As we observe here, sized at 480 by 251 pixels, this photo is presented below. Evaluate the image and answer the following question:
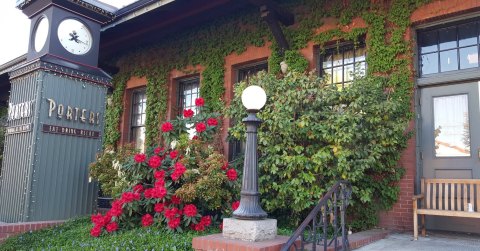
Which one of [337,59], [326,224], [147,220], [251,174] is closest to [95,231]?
[147,220]

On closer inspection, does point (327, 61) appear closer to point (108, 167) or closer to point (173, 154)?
point (173, 154)

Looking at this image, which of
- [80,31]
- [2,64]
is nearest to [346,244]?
[80,31]

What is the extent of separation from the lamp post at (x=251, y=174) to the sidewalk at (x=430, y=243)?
151cm

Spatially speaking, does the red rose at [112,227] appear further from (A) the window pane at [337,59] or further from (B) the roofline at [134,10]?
(A) the window pane at [337,59]

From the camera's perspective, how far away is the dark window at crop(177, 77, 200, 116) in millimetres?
9641

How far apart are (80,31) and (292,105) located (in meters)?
3.97

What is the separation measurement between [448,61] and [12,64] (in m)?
10.6

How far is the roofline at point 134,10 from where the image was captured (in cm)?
749

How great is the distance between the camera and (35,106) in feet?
20.3

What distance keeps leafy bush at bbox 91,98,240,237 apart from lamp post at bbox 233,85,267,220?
130 cm

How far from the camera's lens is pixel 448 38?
20.1ft

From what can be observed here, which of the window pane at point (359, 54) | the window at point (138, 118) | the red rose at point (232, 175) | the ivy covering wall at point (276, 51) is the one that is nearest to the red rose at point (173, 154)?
the red rose at point (232, 175)

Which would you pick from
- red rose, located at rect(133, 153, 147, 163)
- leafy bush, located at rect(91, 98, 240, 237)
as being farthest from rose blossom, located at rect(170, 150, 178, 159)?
red rose, located at rect(133, 153, 147, 163)

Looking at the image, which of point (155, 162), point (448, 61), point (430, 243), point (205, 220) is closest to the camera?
point (430, 243)
